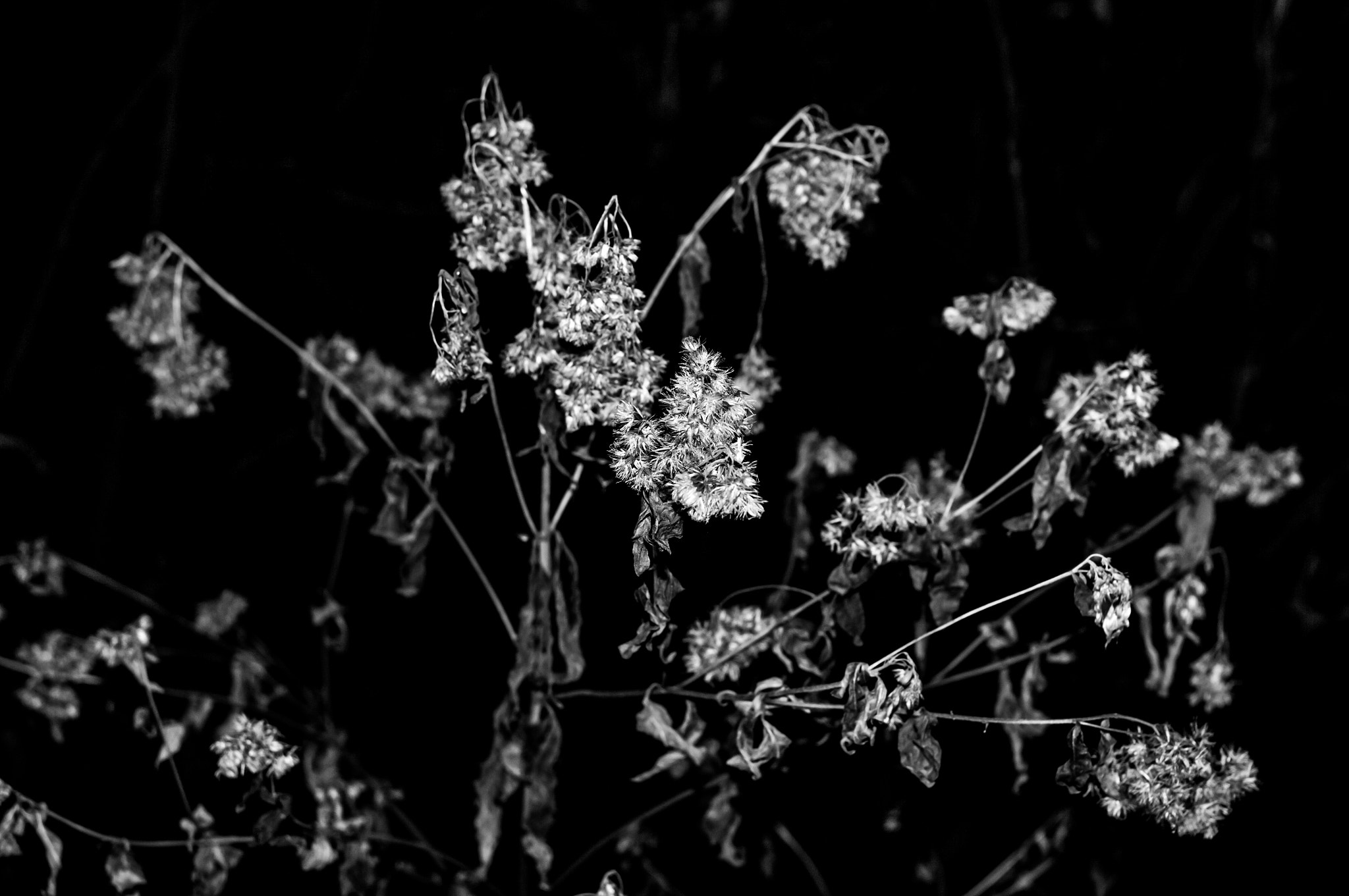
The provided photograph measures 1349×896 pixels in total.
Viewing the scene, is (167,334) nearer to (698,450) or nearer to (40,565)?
(40,565)

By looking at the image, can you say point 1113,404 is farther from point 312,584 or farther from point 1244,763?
point 312,584

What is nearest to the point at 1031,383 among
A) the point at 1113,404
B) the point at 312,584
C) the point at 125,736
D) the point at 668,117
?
the point at 668,117

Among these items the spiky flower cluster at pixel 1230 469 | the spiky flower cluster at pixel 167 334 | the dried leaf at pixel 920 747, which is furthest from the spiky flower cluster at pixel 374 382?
the spiky flower cluster at pixel 1230 469

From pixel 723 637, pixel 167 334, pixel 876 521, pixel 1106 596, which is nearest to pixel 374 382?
pixel 167 334

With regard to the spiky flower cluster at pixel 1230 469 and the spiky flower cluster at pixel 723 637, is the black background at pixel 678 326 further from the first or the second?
the spiky flower cluster at pixel 723 637

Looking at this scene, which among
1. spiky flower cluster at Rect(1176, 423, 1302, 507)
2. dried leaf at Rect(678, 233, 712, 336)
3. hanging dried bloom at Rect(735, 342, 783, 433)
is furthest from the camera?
spiky flower cluster at Rect(1176, 423, 1302, 507)

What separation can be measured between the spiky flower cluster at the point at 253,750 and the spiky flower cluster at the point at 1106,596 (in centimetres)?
82

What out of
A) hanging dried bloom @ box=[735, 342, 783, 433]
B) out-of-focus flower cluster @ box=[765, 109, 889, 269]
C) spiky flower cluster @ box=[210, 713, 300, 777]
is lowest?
spiky flower cluster @ box=[210, 713, 300, 777]

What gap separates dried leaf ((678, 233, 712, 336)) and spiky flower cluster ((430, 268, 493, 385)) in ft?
0.93

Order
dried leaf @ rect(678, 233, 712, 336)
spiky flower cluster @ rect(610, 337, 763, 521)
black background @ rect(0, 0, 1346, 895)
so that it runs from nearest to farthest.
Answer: spiky flower cluster @ rect(610, 337, 763, 521) → dried leaf @ rect(678, 233, 712, 336) → black background @ rect(0, 0, 1346, 895)

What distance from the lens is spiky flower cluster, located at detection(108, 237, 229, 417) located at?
1624 mm

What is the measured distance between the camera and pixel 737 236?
6.98 feet

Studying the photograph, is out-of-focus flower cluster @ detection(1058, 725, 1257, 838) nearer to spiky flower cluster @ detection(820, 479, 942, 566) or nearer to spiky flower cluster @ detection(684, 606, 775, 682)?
spiky flower cluster @ detection(820, 479, 942, 566)

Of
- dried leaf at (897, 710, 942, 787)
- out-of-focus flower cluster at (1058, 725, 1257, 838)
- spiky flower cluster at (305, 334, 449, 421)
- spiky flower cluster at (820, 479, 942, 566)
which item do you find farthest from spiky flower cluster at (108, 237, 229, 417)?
out-of-focus flower cluster at (1058, 725, 1257, 838)
